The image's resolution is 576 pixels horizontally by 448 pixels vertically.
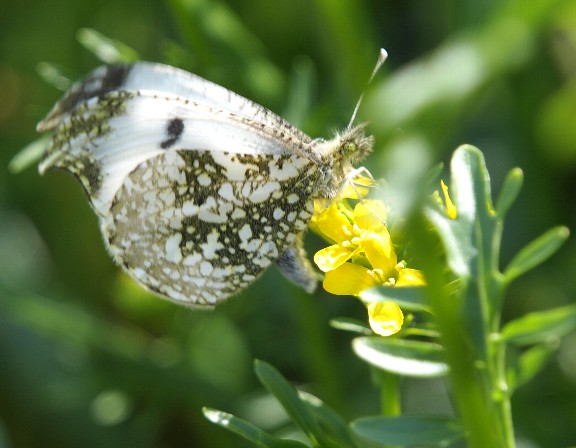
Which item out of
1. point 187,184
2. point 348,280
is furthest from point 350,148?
point 348,280

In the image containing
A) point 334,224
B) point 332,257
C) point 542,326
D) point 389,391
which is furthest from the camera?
point 334,224

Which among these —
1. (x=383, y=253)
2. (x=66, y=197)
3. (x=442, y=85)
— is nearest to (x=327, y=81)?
Result: (x=66, y=197)

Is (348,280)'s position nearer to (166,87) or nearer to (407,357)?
(407,357)

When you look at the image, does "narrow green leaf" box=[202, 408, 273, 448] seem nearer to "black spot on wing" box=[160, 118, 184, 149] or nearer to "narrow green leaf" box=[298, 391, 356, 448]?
"narrow green leaf" box=[298, 391, 356, 448]

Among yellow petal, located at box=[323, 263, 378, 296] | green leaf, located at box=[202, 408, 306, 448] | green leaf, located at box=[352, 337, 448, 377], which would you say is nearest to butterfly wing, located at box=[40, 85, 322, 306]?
yellow petal, located at box=[323, 263, 378, 296]

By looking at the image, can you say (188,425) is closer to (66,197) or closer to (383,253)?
(66,197)

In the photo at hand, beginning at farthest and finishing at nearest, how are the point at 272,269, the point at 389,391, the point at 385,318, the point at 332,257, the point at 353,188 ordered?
1. the point at 272,269
2. the point at 353,188
3. the point at 332,257
4. the point at 389,391
5. the point at 385,318

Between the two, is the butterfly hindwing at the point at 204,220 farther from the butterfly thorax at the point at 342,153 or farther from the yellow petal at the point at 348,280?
the yellow petal at the point at 348,280
